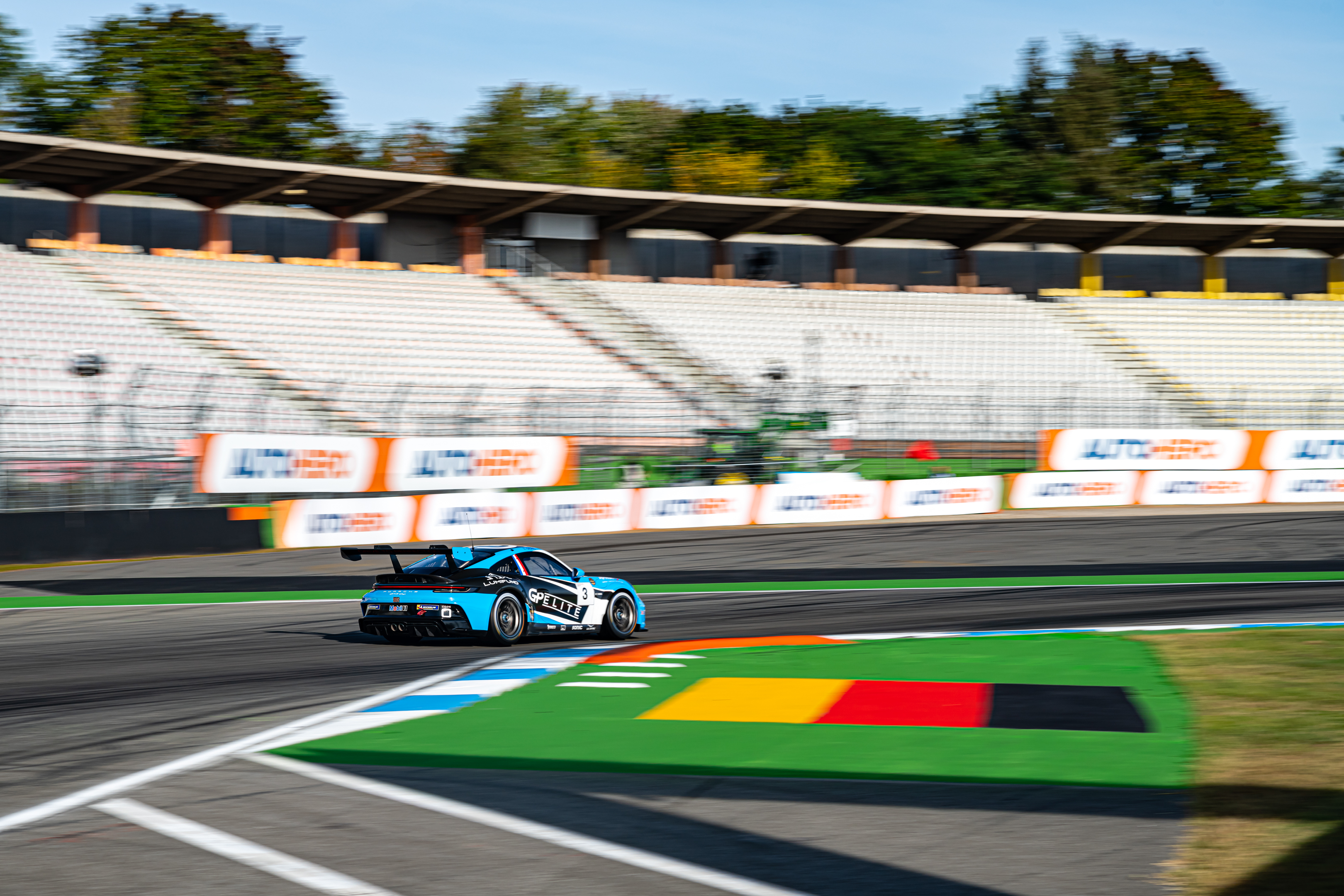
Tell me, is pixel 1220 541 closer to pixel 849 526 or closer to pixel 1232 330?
pixel 849 526

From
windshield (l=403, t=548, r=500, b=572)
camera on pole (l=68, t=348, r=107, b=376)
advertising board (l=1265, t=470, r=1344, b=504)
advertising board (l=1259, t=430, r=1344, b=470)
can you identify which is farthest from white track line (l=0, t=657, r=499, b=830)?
advertising board (l=1259, t=430, r=1344, b=470)

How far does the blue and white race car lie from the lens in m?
11.7

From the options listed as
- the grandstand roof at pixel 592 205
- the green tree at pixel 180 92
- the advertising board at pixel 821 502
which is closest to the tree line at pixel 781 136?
the green tree at pixel 180 92

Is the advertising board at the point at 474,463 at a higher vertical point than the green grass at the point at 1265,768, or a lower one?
higher

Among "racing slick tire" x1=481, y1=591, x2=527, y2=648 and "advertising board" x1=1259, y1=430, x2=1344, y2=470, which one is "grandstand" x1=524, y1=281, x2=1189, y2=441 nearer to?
"advertising board" x1=1259, y1=430, x2=1344, y2=470

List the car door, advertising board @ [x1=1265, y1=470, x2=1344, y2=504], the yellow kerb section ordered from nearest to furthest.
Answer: the yellow kerb section
the car door
advertising board @ [x1=1265, y1=470, x2=1344, y2=504]

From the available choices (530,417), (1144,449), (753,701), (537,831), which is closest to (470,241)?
(530,417)

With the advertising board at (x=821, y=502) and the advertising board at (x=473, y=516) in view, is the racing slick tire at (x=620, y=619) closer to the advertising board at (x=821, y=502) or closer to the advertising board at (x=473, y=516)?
the advertising board at (x=473, y=516)

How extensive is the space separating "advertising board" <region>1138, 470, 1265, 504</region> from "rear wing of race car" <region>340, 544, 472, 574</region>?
21583 mm

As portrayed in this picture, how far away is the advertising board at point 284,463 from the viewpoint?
2100 cm

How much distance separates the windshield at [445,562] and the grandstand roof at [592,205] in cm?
2120

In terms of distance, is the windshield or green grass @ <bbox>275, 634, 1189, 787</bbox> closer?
green grass @ <bbox>275, 634, 1189, 787</bbox>

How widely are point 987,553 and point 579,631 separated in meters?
11.0

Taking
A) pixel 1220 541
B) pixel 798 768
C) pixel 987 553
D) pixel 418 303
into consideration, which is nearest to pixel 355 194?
pixel 418 303
